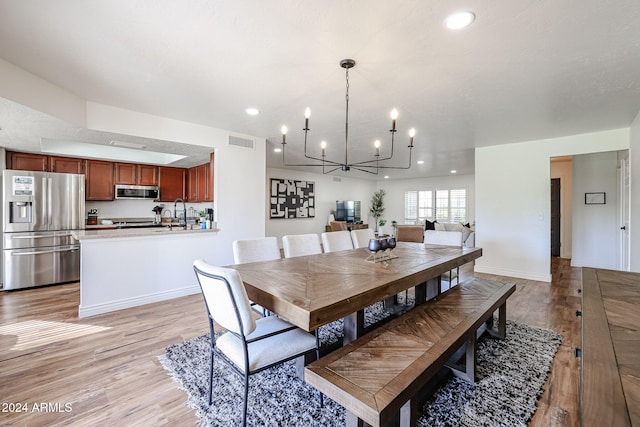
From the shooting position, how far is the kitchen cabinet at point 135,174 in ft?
17.5

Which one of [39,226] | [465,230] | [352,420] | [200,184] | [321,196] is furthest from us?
[321,196]

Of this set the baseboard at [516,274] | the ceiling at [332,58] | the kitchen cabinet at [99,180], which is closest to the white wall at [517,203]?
the baseboard at [516,274]

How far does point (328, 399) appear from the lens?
5.87 feet

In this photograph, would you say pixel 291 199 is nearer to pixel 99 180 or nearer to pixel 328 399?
pixel 99 180

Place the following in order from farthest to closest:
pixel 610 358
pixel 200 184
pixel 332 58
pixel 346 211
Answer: pixel 346 211 → pixel 200 184 → pixel 332 58 → pixel 610 358

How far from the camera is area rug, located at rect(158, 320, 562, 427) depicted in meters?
1.61

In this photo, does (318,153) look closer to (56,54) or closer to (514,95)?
(514,95)

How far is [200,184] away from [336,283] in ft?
15.5

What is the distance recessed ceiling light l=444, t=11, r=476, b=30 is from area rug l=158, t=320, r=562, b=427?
2357mm

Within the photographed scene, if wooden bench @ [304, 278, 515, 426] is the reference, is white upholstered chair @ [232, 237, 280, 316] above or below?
above

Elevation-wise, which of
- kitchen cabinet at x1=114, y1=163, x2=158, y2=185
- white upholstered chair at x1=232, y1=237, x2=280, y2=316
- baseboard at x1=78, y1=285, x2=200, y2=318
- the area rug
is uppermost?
kitchen cabinet at x1=114, y1=163, x2=158, y2=185

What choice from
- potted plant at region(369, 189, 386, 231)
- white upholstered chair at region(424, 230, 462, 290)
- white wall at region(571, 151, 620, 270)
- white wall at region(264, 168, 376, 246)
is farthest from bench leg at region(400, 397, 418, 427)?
potted plant at region(369, 189, 386, 231)

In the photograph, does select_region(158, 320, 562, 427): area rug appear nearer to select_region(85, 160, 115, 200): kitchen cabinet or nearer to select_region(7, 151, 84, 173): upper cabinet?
select_region(85, 160, 115, 200): kitchen cabinet

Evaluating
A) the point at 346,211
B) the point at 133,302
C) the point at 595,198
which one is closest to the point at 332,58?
the point at 133,302
